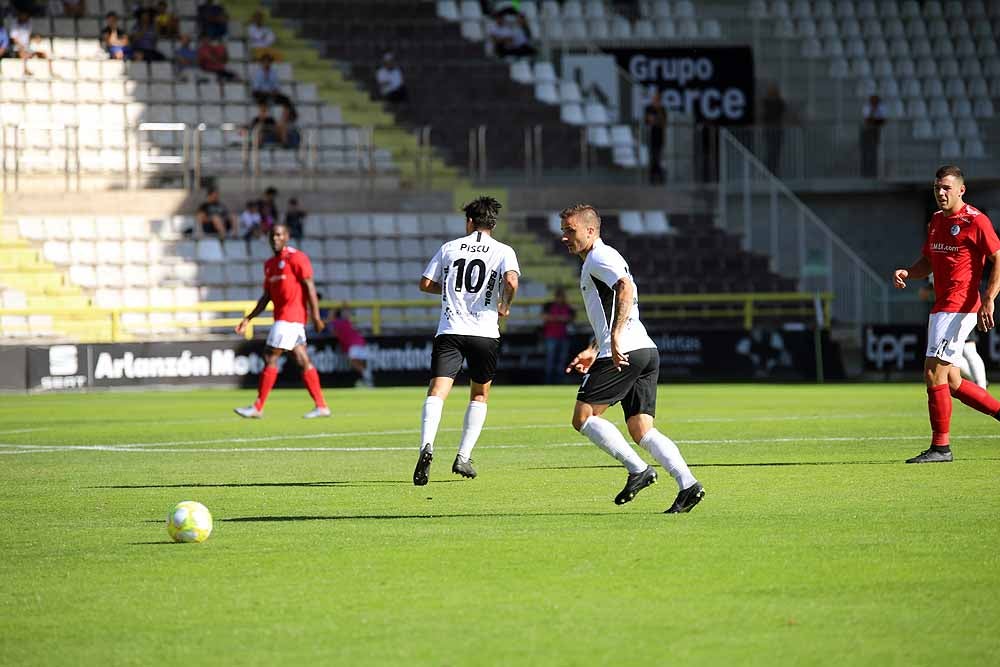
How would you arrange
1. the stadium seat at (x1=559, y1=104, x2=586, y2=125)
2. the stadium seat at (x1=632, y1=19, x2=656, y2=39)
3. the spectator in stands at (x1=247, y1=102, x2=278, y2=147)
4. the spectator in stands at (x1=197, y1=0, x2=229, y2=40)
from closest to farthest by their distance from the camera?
the spectator in stands at (x1=247, y1=102, x2=278, y2=147) → the spectator in stands at (x1=197, y1=0, x2=229, y2=40) → the stadium seat at (x1=559, y1=104, x2=586, y2=125) → the stadium seat at (x1=632, y1=19, x2=656, y2=39)

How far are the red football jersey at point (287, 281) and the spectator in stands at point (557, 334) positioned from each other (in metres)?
12.4

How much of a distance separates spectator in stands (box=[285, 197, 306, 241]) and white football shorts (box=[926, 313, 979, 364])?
22.2 m

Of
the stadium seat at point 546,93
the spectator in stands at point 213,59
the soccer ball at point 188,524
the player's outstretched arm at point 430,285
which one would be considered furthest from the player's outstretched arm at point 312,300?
the stadium seat at point 546,93

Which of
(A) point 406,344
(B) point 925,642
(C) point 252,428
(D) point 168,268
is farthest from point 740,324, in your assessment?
(B) point 925,642

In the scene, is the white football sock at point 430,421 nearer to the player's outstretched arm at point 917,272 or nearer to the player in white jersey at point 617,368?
the player in white jersey at point 617,368

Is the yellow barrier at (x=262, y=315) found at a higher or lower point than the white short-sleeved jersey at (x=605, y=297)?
lower

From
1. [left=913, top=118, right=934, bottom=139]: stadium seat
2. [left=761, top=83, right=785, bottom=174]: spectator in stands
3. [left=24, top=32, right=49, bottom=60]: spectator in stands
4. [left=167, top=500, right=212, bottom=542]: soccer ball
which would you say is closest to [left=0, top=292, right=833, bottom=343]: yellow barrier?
[left=761, top=83, right=785, bottom=174]: spectator in stands

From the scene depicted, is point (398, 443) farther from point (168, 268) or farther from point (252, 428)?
point (168, 268)

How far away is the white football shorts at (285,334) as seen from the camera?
65.7 ft

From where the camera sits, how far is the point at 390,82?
1505 inches

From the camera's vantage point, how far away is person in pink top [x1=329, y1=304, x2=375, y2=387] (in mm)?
31312

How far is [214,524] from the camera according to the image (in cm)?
995

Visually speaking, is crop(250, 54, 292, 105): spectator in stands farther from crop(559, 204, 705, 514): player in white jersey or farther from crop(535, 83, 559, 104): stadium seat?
crop(559, 204, 705, 514): player in white jersey

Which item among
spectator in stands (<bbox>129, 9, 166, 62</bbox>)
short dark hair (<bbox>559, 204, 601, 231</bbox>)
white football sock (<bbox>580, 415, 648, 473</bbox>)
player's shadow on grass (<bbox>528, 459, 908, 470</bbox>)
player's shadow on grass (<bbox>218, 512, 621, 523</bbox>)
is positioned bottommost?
player's shadow on grass (<bbox>528, 459, 908, 470</bbox>)
